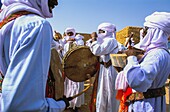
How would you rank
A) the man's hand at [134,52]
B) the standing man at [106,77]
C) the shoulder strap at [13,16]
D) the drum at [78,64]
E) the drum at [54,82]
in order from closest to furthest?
the shoulder strap at [13,16] → the drum at [54,82] → the man's hand at [134,52] → the drum at [78,64] → the standing man at [106,77]

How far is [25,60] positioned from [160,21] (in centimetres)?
227

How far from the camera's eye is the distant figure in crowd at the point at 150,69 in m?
2.79

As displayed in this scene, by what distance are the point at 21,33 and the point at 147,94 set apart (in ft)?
6.69

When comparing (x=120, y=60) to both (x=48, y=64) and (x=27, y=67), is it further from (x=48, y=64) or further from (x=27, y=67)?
(x=27, y=67)

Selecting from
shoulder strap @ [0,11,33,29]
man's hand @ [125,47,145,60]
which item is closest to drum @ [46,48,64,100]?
shoulder strap @ [0,11,33,29]

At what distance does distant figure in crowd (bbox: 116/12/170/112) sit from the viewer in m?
2.79

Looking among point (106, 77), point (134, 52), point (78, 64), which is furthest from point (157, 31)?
point (106, 77)

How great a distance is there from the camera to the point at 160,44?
3.10 meters

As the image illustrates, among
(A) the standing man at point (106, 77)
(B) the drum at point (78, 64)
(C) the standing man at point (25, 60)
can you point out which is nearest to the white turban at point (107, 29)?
(A) the standing man at point (106, 77)

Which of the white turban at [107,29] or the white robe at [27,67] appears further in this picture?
the white turban at [107,29]

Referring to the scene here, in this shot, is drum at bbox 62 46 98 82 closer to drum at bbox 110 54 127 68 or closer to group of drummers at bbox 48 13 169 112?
group of drummers at bbox 48 13 169 112

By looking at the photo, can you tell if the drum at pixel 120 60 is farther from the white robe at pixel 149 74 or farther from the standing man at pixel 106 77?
the standing man at pixel 106 77

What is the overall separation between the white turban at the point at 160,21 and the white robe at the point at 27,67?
2035 mm

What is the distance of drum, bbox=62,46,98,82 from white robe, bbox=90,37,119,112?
839 mm
